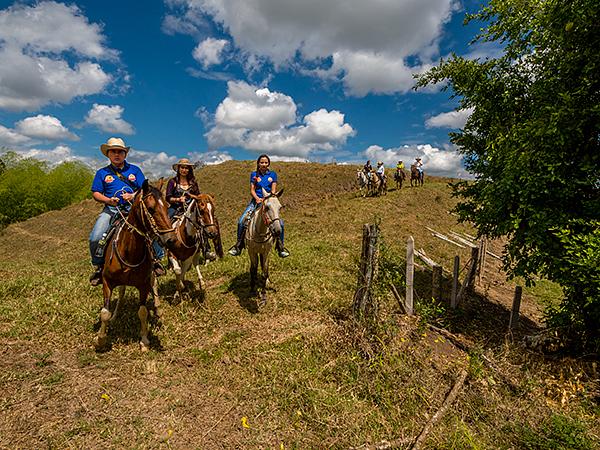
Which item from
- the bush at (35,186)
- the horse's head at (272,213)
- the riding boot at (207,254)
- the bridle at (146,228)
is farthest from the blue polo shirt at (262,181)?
the bush at (35,186)

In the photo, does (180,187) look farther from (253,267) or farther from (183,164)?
(253,267)

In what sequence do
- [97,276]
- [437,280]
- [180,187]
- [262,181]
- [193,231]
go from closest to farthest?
[97,276]
[193,231]
[180,187]
[262,181]
[437,280]

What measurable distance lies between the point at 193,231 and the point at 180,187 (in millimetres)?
1395

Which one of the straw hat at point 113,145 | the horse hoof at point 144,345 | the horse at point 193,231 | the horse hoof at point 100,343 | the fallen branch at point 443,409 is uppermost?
the straw hat at point 113,145

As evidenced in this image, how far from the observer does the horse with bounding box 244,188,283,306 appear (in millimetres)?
7066

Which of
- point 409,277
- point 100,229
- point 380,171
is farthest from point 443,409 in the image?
point 380,171

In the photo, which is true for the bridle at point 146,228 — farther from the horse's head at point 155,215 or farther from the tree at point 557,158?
the tree at point 557,158

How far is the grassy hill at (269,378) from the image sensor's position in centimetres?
435

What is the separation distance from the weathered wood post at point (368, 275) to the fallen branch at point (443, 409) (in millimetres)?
1922

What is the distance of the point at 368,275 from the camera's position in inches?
265

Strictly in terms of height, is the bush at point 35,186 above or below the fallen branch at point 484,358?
above

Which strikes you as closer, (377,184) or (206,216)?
(206,216)

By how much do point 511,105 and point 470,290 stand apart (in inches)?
258

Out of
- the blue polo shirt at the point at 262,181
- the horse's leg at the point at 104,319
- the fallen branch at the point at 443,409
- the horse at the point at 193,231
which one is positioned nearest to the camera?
the fallen branch at the point at 443,409
